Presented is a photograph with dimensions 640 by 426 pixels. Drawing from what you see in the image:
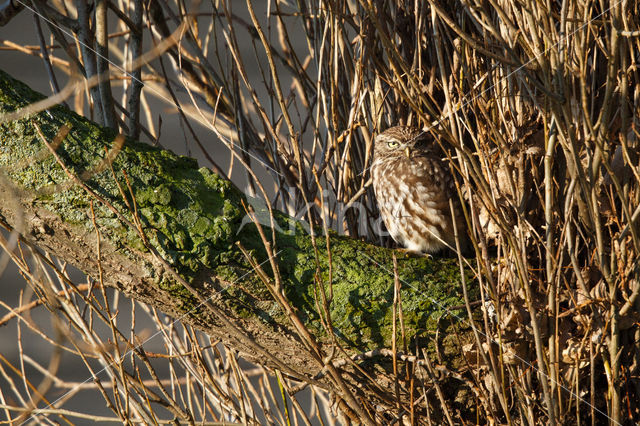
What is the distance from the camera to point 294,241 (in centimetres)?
201

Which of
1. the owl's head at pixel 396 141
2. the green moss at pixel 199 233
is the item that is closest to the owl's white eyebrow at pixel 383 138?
the owl's head at pixel 396 141

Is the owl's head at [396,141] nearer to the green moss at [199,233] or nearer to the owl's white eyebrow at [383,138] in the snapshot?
the owl's white eyebrow at [383,138]

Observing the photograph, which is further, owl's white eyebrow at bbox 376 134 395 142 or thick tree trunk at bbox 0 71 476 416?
owl's white eyebrow at bbox 376 134 395 142

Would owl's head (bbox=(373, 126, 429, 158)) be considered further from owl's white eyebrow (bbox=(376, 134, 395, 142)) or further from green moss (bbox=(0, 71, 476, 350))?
green moss (bbox=(0, 71, 476, 350))

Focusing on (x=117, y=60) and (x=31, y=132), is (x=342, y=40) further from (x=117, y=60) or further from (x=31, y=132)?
(x=117, y=60)

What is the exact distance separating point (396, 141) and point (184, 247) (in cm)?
97

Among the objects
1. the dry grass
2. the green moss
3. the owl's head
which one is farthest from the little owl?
the green moss

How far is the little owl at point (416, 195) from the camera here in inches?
100

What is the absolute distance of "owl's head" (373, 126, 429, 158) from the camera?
242 centimetres

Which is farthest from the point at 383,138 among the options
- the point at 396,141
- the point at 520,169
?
the point at 520,169

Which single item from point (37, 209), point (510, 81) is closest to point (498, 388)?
point (510, 81)

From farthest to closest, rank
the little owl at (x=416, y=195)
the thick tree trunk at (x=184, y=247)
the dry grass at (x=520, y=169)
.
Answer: the little owl at (x=416, y=195) → the thick tree trunk at (x=184, y=247) → the dry grass at (x=520, y=169)

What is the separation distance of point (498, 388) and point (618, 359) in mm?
332

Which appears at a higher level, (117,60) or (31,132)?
(117,60)
